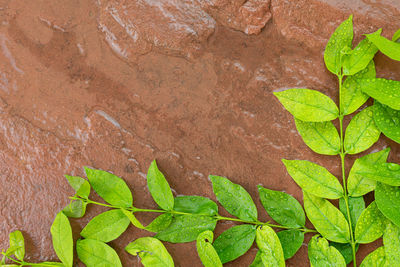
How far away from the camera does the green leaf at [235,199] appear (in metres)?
0.73

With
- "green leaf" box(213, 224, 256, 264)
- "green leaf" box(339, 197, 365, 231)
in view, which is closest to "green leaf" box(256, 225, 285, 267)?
"green leaf" box(213, 224, 256, 264)

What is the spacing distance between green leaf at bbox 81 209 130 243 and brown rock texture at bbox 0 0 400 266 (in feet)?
0.10

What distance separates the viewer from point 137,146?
765 mm

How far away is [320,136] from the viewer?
726mm

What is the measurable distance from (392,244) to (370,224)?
5cm

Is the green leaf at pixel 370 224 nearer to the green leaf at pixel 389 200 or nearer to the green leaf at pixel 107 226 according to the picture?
the green leaf at pixel 389 200

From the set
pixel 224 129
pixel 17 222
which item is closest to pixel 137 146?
pixel 224 129

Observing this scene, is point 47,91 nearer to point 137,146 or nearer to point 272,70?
point 137,146

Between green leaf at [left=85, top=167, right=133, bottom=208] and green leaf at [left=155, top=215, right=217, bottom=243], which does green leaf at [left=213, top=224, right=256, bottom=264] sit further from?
green leaf at [left=85, top=167, right=133, bottom=208]

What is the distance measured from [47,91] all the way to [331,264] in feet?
1.99

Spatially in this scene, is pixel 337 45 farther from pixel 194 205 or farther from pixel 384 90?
pixel 194 205

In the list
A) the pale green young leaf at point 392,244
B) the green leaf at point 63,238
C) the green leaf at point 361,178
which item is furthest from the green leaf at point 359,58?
the green leaf at point 63,238

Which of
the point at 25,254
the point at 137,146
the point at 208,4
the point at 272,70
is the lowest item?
the point at 25,254

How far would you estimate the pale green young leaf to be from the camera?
2.23ft
